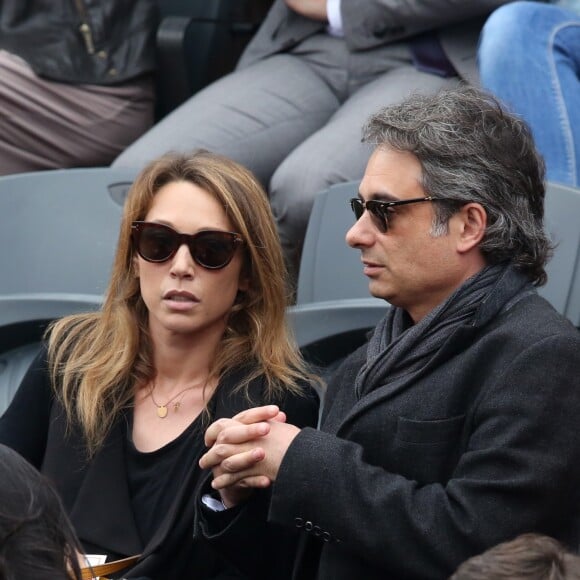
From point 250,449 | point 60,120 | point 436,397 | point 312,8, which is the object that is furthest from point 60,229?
point 436,397

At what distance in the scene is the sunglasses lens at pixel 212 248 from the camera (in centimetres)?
258

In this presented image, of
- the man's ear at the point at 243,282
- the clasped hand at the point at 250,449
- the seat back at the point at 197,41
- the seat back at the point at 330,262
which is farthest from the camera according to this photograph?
the seat back at the point at 197,41

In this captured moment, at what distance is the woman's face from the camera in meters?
2.58

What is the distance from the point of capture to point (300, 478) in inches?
81.8

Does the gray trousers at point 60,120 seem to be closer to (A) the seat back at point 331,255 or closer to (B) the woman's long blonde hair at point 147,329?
(A) the seat back at point 331,255

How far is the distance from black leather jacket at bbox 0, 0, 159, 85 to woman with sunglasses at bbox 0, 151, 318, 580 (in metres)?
1.22

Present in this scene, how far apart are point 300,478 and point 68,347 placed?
0.83m

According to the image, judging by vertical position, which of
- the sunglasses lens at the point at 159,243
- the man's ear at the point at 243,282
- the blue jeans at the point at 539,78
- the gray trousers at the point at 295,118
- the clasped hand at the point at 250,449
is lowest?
the clasped hand at the point at 250,449

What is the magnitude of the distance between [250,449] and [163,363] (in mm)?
587

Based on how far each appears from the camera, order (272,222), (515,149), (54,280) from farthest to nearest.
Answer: (54,280)
(272,222)
(515,149)

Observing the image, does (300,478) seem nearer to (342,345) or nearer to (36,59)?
(342,345)

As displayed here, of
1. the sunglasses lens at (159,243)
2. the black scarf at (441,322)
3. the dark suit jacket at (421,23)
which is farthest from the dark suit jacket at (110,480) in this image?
the dark suit jacket at (421,23)

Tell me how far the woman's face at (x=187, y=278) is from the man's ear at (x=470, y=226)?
559mm

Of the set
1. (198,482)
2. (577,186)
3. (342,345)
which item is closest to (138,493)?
(198,482)
